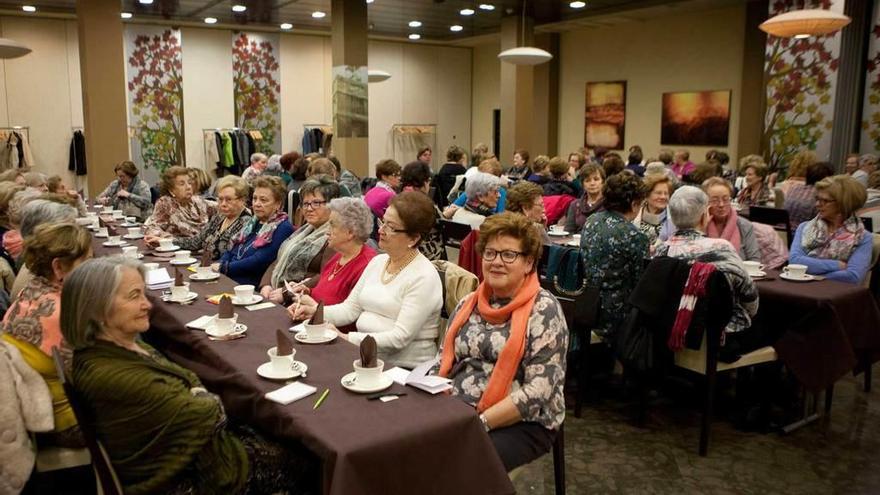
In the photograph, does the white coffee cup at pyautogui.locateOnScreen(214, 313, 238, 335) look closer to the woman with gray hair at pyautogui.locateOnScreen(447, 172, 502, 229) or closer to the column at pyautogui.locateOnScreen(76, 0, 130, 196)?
the woman with gray hair at pyautogui.locateOnScreen(447, 172, 502, 229)

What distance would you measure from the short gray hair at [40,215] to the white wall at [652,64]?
35.0ft

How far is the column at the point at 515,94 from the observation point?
12414mm

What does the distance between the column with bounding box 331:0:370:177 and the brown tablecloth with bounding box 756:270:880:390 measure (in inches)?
308

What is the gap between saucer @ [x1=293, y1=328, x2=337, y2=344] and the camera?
Result: 278 centimetres

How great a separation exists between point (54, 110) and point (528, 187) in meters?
10.9

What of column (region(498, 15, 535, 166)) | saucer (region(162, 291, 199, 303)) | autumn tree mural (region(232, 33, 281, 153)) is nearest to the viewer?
saucer (region(162, 291, 199, 303))

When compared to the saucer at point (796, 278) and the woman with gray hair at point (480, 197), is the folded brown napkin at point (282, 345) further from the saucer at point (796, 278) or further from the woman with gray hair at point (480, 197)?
the woman with gray hair at point (480, 197)

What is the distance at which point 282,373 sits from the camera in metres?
2.39

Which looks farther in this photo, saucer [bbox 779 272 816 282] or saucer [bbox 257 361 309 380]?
saucer [bbox 779 272 816 282]

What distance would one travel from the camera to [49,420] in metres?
2.33

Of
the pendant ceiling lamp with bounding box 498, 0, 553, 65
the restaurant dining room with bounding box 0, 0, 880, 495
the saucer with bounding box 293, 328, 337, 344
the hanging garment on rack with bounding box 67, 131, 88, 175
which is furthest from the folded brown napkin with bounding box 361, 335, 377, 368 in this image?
the hanging garment on rack with bounding box 67, 131, 88, 175

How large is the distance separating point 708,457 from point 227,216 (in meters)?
3.41

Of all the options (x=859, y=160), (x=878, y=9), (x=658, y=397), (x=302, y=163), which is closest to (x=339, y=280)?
(x=658, y=397)

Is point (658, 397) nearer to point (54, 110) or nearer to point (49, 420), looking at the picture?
point (49, 420)
